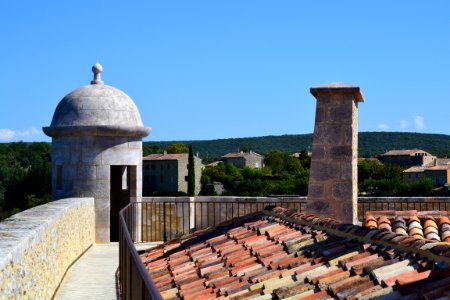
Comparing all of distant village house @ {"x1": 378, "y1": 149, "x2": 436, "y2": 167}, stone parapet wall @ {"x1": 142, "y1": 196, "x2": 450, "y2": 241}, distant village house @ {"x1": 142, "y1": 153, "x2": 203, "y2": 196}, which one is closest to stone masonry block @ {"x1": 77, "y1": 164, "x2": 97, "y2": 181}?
stone parapet wall @ {"x1": 142, "y1": 196, "x2": 450, "y2": 241}

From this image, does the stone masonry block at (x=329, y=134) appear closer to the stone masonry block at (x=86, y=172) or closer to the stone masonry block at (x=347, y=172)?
the stone masonry block at (x=347, y=172)

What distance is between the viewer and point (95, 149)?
1290cm

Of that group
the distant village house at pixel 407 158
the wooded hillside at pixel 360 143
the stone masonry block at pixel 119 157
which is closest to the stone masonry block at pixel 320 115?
the stone masonry block at pixel 119 157

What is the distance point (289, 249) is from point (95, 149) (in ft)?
22.4

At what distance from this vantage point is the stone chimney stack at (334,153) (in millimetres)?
9414

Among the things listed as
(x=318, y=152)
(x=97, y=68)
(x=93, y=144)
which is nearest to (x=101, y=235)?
(x=93, y=144)

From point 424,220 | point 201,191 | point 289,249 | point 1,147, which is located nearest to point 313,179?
point 424,220

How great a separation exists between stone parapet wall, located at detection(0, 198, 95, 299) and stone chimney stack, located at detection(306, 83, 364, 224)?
3220 mm

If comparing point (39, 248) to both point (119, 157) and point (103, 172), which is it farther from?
point (119, 157)

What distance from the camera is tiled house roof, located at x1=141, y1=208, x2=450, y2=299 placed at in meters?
4.79

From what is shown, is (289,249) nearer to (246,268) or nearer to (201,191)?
(246,268)

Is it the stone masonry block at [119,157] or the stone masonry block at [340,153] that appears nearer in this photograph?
the stone masonry block at [340,153]

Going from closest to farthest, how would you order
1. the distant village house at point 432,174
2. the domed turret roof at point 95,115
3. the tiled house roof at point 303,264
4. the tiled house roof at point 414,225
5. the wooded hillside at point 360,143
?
the tiled house roof at point 303,264 < the tiled house roof at point 414,225 < the domed turret roof at point 95,115 < the distant village house at point 432,174 < the wooded hillside at point 360,143

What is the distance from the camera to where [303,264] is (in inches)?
239
